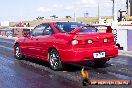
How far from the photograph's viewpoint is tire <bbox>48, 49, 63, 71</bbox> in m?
10.3

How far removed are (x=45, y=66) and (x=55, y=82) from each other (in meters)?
3.05

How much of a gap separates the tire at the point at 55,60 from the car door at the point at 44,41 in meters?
0.28

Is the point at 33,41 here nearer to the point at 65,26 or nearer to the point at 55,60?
the point at 65,26

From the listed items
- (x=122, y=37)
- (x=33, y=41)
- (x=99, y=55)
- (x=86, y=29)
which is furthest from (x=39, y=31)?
(x=122, y=37)

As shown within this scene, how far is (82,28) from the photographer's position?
10469 millimetres

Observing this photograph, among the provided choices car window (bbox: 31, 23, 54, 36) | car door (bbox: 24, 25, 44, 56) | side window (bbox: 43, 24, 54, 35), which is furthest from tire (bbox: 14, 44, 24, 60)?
side window (bbox: 43, 24, 54, 35)

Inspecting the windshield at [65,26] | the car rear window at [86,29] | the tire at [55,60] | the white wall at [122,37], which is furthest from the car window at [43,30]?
the white wall at [122,37]

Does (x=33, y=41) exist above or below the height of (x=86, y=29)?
below

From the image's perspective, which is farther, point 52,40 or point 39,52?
point 39,52

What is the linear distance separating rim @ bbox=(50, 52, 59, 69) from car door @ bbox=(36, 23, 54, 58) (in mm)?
339

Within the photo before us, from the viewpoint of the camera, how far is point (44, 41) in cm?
1114

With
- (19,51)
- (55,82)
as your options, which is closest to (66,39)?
(55,82)

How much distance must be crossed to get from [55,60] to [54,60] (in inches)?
2.0

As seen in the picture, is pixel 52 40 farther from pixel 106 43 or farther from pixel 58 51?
pixel 106 43
